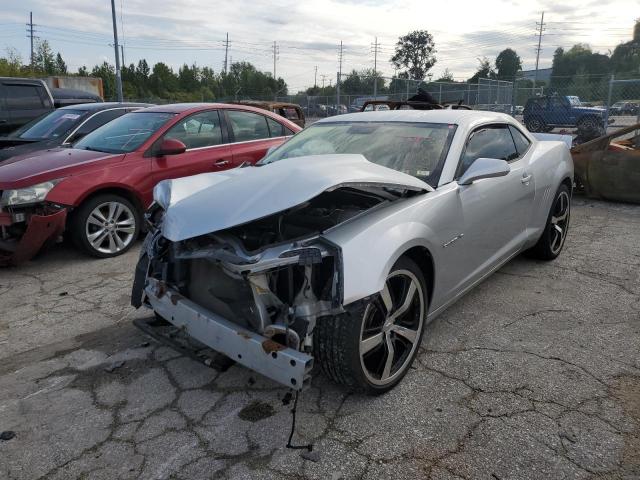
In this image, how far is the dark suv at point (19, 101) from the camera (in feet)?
30.7

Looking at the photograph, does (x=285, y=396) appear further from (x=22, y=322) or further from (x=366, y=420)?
(x=22, y=322)

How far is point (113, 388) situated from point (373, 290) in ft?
5.47

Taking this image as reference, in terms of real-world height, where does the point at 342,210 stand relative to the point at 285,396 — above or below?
above

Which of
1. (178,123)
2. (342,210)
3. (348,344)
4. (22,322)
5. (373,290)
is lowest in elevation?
(22,322)

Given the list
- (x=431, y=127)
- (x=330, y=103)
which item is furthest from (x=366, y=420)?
(x=330, y=103)

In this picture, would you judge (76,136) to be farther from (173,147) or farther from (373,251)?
(373,251)

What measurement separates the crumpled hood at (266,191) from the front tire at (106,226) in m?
Result: 2.55

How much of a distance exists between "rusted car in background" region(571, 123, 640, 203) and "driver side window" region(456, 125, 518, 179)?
4.51m

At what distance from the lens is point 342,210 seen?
9.61 ft

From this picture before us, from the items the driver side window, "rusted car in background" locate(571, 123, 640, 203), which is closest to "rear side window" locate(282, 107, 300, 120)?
"rusted car in background" locate(571, 123, 640, 203)

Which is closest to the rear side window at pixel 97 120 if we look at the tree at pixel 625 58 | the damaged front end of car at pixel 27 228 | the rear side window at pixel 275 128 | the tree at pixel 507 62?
the rear side window at pixel 275 128

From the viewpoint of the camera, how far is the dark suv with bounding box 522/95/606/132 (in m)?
17.6

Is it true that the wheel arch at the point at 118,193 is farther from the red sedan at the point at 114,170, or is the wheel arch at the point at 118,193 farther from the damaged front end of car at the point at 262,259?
the damaged front end of car at the point at 262,259

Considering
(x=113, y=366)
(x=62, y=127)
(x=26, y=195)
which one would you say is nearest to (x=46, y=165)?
(x=26, y=195)
